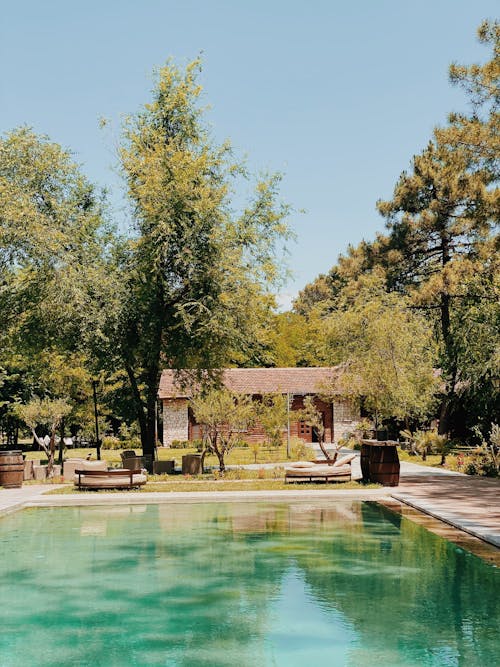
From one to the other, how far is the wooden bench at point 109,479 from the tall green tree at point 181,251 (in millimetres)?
5268

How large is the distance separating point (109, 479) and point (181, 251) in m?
7.83

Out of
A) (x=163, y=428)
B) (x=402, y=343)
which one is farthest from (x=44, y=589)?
(x=163, y=428)

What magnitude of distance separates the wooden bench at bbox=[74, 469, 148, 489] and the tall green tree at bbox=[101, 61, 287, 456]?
527 centimetres

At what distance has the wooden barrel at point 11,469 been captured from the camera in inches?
831

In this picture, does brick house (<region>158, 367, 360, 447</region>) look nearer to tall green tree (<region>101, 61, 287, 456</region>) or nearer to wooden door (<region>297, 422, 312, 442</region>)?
wooden door (<region>297, 422, 312, 442</region>)

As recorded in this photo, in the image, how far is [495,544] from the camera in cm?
1162

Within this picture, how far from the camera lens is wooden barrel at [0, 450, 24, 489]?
21109 millimetres

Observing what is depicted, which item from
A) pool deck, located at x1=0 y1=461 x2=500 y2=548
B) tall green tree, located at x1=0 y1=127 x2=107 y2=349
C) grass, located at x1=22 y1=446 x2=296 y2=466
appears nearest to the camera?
pool deck, located at x1=0 y1=461 x2=500 y2=548

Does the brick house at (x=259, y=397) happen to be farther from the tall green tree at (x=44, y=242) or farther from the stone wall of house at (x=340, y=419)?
the tall green tree at (x=44, y=242)

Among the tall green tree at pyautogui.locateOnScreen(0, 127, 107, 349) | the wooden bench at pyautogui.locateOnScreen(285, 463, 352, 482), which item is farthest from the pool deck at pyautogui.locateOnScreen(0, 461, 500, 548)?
the tall green tree at pyautogui.locateOnScreen(0, 127, 107, 349)

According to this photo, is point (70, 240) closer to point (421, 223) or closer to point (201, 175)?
point (201, 175)

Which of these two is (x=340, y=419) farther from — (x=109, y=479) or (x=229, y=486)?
(x=109, y=479)

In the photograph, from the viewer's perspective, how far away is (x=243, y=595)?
9.77 metres

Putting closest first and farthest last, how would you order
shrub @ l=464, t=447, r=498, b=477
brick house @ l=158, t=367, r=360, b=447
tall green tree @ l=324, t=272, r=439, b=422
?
shrub @ l=464, t=447, r=498, b=477 < tall green tree @ l=324, t=272, r=439, b=422 < brick house @ l=158, t=367, r=360, b=447
